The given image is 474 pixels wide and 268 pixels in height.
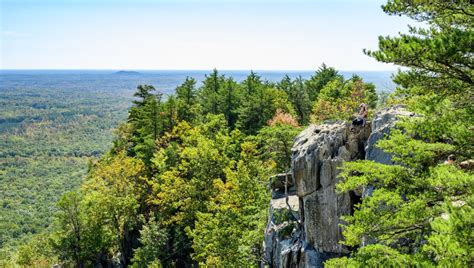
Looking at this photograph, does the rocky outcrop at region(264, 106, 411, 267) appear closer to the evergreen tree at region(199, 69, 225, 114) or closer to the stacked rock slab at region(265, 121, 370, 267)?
the stacked rock slab at region(265, 121, 370, 267)

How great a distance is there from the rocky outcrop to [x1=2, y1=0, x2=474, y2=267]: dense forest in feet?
4.15

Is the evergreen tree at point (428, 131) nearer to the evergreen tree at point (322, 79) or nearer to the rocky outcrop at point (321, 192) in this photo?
the rocky outcrop at point (321, 192)

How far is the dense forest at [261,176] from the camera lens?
848cm

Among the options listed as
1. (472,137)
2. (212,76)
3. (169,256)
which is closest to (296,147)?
(472,137)

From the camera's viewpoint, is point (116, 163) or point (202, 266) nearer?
point (202, 266)

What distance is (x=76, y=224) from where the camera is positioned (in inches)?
1281

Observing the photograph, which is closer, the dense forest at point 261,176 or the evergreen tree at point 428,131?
the evergreen tree at point 428,131

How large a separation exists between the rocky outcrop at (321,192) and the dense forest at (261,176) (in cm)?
126

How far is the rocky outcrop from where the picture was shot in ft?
59.5

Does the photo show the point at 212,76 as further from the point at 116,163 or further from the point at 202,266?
the point at 202,266

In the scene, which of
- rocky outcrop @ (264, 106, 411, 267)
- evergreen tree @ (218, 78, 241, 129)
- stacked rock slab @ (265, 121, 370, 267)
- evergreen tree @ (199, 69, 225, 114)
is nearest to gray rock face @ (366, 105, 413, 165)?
rocky outcrop @ (264, 106, 411, 267)

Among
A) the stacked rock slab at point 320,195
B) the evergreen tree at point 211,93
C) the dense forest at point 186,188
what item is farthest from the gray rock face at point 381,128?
the evergreen tree at point 211,93

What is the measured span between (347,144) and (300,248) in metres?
5.45

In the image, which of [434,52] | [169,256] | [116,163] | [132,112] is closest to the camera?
[434,52]
